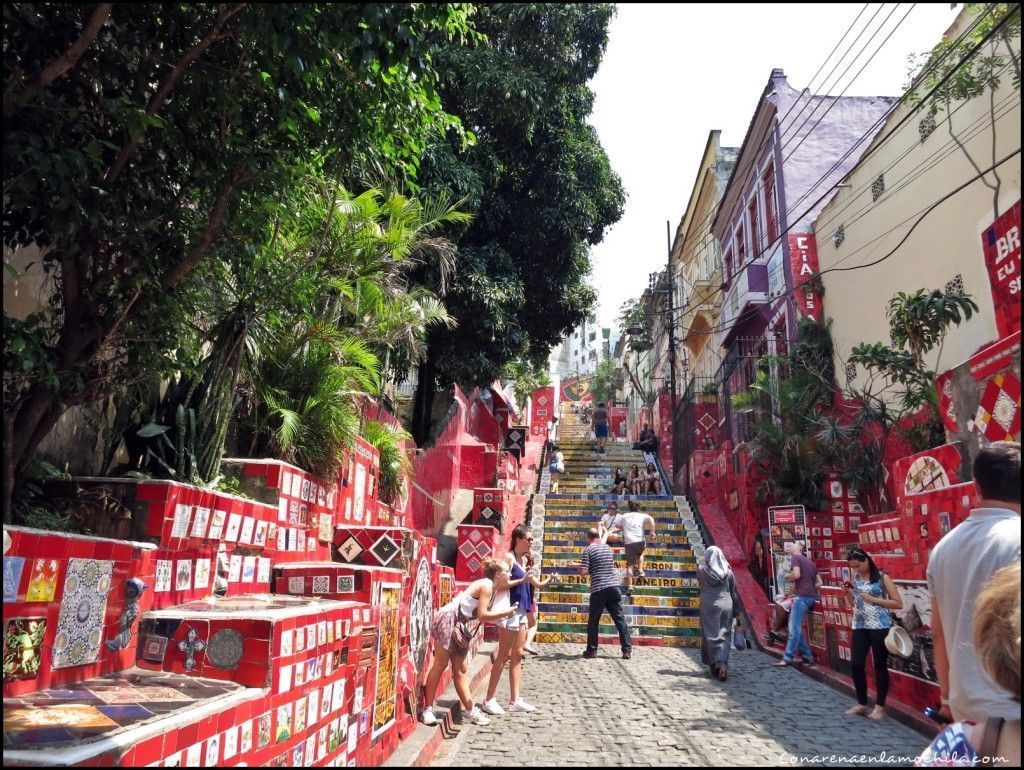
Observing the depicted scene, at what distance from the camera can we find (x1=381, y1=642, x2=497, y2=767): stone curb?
5.00 m

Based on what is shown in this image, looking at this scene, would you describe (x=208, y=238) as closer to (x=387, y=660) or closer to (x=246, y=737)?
(x=246, y=737)

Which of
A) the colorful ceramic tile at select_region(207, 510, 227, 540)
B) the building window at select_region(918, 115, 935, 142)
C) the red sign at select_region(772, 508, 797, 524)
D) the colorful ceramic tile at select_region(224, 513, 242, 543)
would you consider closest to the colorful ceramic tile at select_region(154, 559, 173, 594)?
the colorful ceramic tile at select_region(207, 510, 227, 540)

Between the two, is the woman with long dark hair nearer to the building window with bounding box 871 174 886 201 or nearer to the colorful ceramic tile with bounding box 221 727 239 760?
the colorful ceramic tile with bounding box 221 727 239 760

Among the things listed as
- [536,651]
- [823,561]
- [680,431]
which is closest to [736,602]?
[823,561]

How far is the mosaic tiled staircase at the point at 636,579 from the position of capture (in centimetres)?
1132

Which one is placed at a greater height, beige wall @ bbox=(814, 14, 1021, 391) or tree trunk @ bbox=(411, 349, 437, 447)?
beige wall @ bbox=(814, 14, 1021, 391)

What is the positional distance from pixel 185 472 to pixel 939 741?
198 inches

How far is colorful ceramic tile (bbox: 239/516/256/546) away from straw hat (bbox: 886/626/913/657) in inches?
203

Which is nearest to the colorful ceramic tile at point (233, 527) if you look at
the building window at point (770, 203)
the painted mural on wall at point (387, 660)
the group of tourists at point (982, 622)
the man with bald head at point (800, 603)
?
the painted mural on wall at point (387, 660)

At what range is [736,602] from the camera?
9.77m

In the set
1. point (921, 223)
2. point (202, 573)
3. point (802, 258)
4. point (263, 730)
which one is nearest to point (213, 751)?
point (263, 730)

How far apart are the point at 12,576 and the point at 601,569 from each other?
23.9 ft

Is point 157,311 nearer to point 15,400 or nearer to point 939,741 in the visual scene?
point 15,400

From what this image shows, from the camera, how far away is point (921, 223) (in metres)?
10.8
